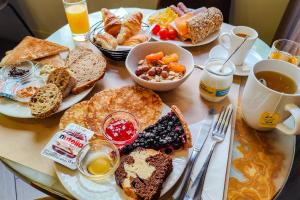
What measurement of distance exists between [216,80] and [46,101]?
2.15 feet

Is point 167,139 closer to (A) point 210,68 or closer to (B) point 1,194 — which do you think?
(A) point 210,68

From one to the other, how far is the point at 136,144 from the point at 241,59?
0.69 m

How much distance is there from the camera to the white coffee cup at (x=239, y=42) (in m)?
1.19

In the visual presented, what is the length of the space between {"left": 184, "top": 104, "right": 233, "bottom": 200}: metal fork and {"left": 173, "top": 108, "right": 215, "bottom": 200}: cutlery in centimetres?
2

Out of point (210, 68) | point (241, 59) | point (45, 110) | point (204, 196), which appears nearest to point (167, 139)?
point (204, 196)

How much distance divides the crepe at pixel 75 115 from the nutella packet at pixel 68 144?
2.0 inches

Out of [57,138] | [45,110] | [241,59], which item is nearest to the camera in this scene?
[57,138]

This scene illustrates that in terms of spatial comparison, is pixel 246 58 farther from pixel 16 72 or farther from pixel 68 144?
pixel 16 72

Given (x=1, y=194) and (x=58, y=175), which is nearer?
(x=58, y=175)

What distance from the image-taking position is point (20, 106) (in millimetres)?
1044

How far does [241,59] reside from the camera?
126cm

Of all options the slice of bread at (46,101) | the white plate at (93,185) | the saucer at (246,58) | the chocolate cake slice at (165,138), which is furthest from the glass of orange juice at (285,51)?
the slice of bread at (46,101)

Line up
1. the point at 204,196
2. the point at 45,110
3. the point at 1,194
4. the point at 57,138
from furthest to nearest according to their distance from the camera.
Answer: the point at 1,194 < the point at 45,110 < the point at 57,138 < the point at 204,196

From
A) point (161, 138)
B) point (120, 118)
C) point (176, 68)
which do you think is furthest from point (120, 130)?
point (176, 68)
